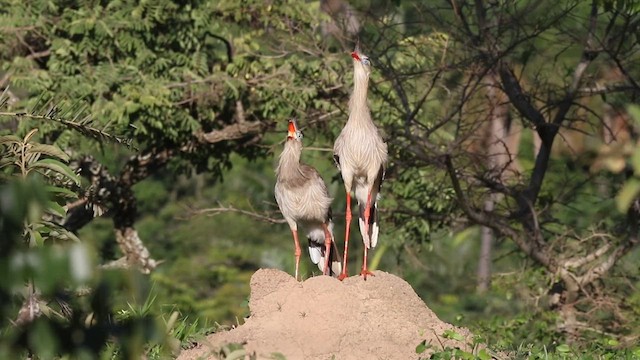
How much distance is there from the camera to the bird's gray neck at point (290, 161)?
8.71 meters

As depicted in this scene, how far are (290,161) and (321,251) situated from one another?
1152mm

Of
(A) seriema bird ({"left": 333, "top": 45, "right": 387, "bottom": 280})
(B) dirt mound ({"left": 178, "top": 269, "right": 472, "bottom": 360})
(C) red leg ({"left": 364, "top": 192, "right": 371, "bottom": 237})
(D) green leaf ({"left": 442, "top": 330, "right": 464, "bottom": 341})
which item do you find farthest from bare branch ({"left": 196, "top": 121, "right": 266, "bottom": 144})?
(D) green leaf ({"left": 442, "top": 330, "right": 464, "bottom": 341})

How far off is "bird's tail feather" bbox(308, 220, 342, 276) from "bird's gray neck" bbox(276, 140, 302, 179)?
2.15ft

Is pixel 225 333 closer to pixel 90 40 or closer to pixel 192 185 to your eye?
pixel 90 40

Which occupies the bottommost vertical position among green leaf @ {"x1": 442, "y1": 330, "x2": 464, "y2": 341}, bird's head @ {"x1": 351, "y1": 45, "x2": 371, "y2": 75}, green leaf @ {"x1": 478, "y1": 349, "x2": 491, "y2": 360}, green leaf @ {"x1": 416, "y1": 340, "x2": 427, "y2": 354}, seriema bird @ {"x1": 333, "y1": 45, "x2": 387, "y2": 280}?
green leaf @ {"x1": 416, "y1": 340, "x2": 427, "y2": 354}

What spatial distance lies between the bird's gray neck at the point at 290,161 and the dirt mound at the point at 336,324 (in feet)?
6.25

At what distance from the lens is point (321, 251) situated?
31.4 feet

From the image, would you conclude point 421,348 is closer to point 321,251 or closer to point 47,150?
point 47,150

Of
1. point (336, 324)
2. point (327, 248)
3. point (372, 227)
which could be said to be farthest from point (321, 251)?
point (336, 324)

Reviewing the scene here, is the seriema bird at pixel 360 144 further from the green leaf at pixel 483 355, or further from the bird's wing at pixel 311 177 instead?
the green leaf at pixel 483 355

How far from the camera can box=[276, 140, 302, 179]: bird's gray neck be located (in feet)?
28.6

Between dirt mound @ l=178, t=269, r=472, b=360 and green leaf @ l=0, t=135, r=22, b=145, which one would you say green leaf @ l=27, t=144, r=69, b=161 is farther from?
dirt mound @ l=178, t=269, r=472, b=360

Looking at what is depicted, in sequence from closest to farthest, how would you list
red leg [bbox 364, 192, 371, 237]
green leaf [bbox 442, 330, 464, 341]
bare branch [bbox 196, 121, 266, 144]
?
green leaf [bbox 442, 330, 464, 341] → red leg [bbox 364, 192, 371, 237] → bare branch [bbox 196, 121, 266, 144]

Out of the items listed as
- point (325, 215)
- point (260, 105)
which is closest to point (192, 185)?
point (260, 105)
